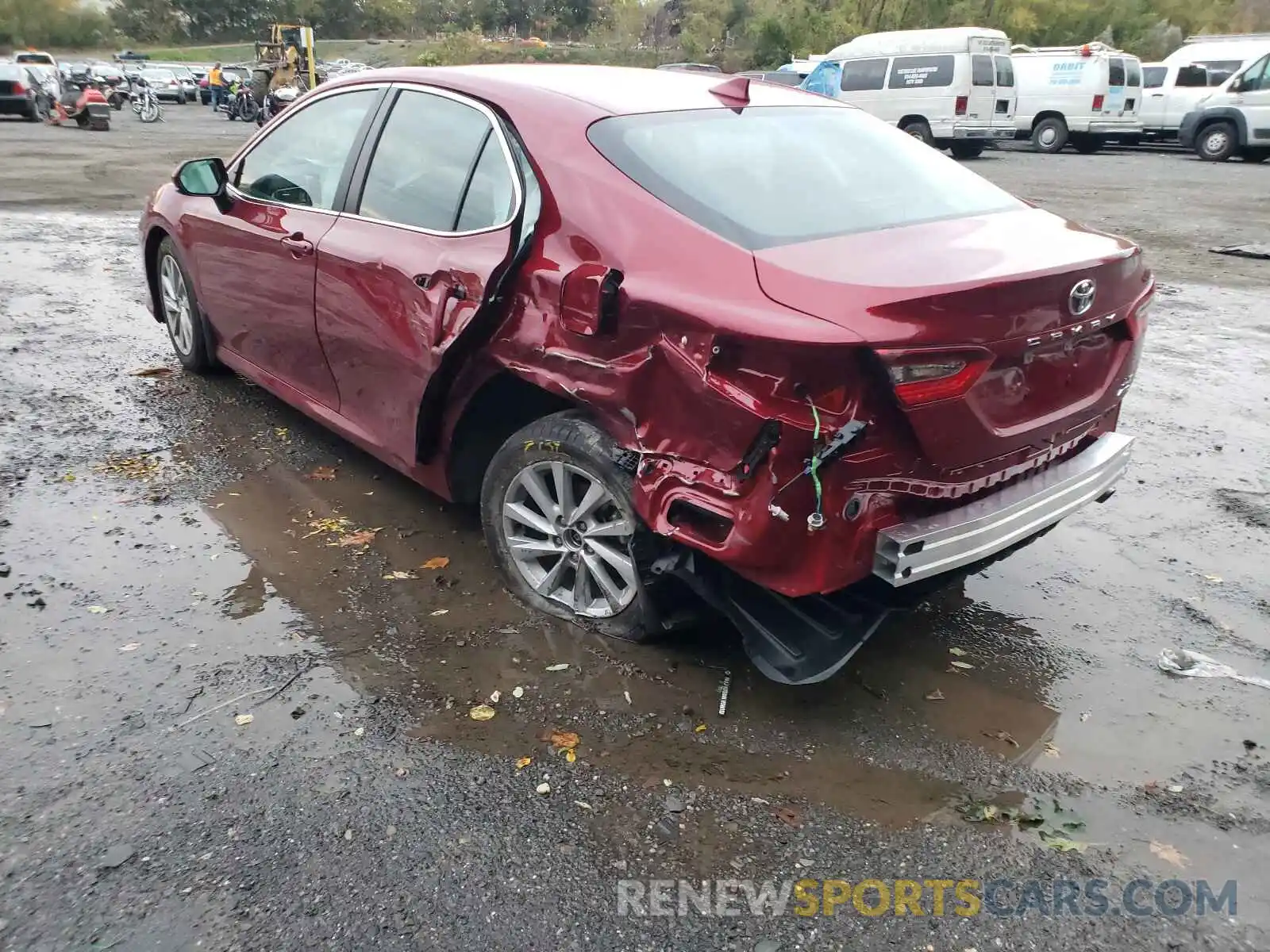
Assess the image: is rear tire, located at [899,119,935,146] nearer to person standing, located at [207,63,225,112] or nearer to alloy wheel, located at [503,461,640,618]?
alloy wheel, located at [503,461,640,618]

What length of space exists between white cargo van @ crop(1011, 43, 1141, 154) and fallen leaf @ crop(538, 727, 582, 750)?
23.1 meters

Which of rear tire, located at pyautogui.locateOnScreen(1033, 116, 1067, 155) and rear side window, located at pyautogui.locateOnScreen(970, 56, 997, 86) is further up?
rear side window, located at pyautogui.locateOnScreen(970, 56, 997, 86)

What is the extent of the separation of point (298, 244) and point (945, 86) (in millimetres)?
19518

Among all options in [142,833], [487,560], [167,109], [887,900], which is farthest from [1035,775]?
[167,109]

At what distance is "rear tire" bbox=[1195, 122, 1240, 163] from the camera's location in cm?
2073

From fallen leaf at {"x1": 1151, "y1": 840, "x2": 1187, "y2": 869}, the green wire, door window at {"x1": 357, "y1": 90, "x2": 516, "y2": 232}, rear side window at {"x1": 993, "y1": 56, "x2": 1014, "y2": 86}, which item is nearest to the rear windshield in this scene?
door window at {"x1": 357, "y1": 90, "x2": 516, "y2": 232}

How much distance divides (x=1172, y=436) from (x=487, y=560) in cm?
383

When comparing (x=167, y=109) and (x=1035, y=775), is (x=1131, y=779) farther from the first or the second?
(x=167, y=109)

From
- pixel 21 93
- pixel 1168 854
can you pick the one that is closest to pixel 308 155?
pixel 1168 854

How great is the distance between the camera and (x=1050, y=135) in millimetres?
23141

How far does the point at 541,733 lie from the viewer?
2.91m

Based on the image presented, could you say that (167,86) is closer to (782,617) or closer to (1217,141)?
(1217,141)

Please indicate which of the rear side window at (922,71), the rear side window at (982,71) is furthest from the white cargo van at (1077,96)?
the rear side window at (922,71)
